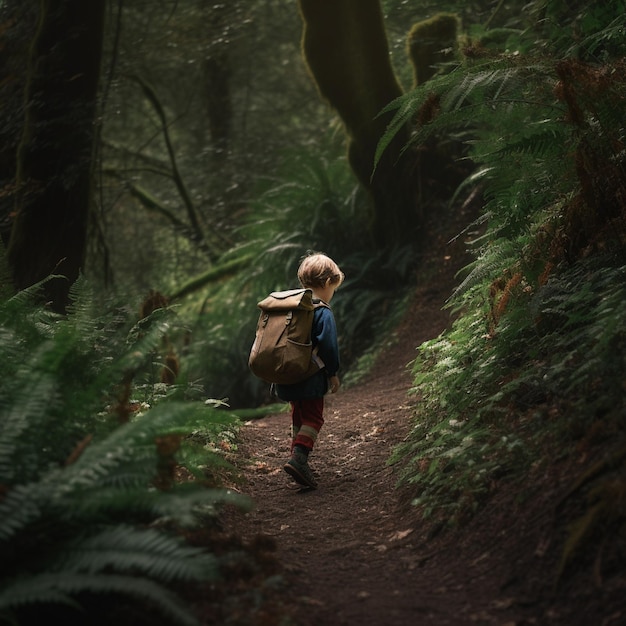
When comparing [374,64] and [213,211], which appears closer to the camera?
[374,64]

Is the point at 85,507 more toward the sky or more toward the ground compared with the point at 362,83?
more toward the ground

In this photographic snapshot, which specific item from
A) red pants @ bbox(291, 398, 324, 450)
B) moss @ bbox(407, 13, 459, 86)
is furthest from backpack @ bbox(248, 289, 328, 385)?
moss @ bbox(407, 13, 459, 86)

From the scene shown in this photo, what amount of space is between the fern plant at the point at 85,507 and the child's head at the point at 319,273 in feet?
7.08

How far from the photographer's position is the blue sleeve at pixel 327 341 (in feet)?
18.0

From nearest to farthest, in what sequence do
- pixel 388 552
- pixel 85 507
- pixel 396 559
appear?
pixel 85 507, pixel 396 559, pixel 388 552

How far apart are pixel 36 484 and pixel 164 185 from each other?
1471cm

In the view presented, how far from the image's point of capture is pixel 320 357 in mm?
5512

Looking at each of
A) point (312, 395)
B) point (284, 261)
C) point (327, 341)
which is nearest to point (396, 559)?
point (312, 395)

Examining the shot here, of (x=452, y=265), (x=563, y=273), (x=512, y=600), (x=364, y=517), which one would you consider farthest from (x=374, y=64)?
(x=512, y=600)

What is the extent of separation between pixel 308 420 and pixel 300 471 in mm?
416

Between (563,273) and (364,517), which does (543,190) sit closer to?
(563,273)

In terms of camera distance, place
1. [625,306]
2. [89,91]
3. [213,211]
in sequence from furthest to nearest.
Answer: [213,211]
[89,91]
[625,306]

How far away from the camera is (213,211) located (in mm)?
15203

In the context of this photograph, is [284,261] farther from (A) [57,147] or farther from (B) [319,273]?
(B) [319,273]
